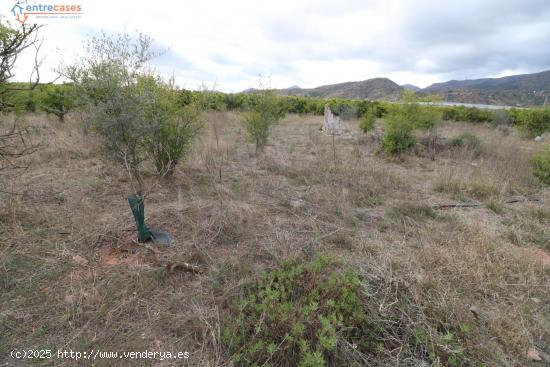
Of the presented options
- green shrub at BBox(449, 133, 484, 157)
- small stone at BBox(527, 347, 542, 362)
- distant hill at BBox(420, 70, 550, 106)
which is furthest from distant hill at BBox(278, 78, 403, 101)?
small stone at BBox(527, 347, 542, 362)

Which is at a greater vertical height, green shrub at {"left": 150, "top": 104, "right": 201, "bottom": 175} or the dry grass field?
green shrub at {"left": 150, "top": 104, "right": 201, "bottom": 175}

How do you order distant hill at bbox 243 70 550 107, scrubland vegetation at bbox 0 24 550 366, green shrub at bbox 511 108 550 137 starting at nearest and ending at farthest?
→ scrubland vegetation at bbox 0 24 550 366 < green shrub at bbox 511 108 550 137 < distant hill at bbox 243 70 550 107

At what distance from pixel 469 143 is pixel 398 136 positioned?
2.89m

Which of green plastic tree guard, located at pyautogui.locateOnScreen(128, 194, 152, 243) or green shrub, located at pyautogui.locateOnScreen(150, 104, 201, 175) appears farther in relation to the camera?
green shrub, located at pyautogui.locateOnScreen(150, 104, 201, 175)

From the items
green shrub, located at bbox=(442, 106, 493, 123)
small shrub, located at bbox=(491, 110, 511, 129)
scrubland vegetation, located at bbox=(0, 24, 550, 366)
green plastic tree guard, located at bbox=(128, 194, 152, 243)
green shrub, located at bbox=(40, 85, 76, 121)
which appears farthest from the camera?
green shrub, located at bbox=(442, 106, 493, 123)

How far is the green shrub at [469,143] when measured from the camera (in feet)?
27.7

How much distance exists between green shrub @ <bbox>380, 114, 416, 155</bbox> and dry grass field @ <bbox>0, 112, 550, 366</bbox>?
284 cm

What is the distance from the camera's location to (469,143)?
885 centimetres

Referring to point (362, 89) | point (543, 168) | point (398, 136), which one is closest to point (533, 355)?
point (543, 168)

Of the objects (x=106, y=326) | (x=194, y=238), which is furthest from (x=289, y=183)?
(x=106, y=326)

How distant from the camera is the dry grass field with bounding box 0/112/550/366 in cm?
184

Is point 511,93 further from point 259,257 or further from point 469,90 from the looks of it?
point 259,257

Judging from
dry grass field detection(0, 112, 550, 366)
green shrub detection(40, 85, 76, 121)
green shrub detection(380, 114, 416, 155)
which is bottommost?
dry grass field detection(0, 112, 550, 366)

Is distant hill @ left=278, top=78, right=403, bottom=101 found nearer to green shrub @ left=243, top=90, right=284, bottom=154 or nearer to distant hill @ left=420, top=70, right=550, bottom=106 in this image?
distant hill @ left=420, top=70, right=550, bottom=106
